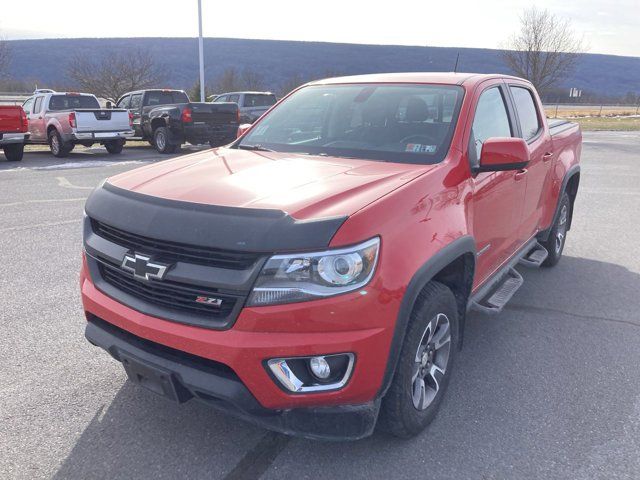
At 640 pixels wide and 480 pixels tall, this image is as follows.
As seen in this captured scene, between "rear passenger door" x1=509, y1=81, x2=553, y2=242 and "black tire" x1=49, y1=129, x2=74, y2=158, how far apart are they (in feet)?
43.1

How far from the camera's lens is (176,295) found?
237 cm

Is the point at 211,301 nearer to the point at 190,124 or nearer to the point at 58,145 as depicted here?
the point at 190,124

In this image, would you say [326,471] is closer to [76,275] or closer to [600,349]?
[600,349]

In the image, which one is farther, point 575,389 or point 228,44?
point 228,44

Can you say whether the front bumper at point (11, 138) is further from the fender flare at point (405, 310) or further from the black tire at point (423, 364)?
the fender flare at point (405, 310)

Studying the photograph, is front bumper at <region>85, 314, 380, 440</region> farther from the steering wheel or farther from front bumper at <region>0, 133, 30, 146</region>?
front bumper at <region>0, 133, 30, 146</region>

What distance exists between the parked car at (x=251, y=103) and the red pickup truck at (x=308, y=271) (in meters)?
15.9

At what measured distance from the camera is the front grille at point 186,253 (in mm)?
2221

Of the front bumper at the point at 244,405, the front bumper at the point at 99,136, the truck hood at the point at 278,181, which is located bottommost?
the front bumper at the point at 99,136

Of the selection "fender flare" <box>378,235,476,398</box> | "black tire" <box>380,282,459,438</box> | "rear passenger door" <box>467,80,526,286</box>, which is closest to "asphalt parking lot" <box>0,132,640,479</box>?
"black tire" <box>380,282,459,438</box>

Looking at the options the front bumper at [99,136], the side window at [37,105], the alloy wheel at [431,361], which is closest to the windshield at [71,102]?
the side window at [37,105]

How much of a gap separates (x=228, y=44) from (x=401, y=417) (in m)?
144

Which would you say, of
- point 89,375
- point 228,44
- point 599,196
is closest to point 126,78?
point 599,196

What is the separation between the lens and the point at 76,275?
5.05m
